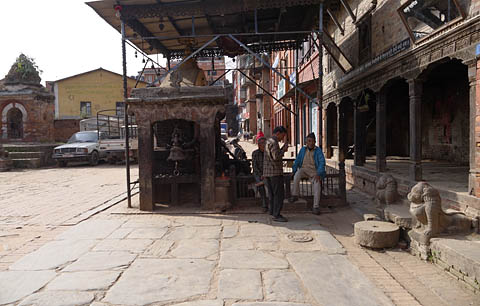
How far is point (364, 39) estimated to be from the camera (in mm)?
11078

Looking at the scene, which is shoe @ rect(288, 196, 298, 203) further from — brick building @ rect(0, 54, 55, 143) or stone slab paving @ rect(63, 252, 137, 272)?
brick building @ rect(0, 54, 55, 143)

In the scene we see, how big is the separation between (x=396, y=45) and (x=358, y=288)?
6.86 m

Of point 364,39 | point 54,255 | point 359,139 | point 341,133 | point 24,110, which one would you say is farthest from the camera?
point 24,110

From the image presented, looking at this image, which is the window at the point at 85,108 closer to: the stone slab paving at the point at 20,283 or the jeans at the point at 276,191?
the jeans at the point at 276,191

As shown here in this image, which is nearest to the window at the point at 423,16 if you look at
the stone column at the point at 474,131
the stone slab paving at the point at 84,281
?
the stone column at the point at 474,131

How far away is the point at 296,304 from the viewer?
3455 millimetres

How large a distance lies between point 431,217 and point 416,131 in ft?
11.4

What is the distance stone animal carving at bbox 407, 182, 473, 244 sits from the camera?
4723 millimetres

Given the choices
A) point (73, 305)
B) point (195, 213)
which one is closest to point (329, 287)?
point (73, 305)

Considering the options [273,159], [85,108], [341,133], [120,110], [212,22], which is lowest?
[273,159]

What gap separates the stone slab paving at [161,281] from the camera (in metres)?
3.59

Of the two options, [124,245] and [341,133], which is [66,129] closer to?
[341,133]

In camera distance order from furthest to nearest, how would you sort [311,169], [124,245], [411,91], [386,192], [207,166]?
1. [411,91]
2. [311,169]
3. [207,166]
4. [386,192]
5. [124,245]

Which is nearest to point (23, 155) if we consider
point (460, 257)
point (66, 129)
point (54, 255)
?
point (66, 129)
